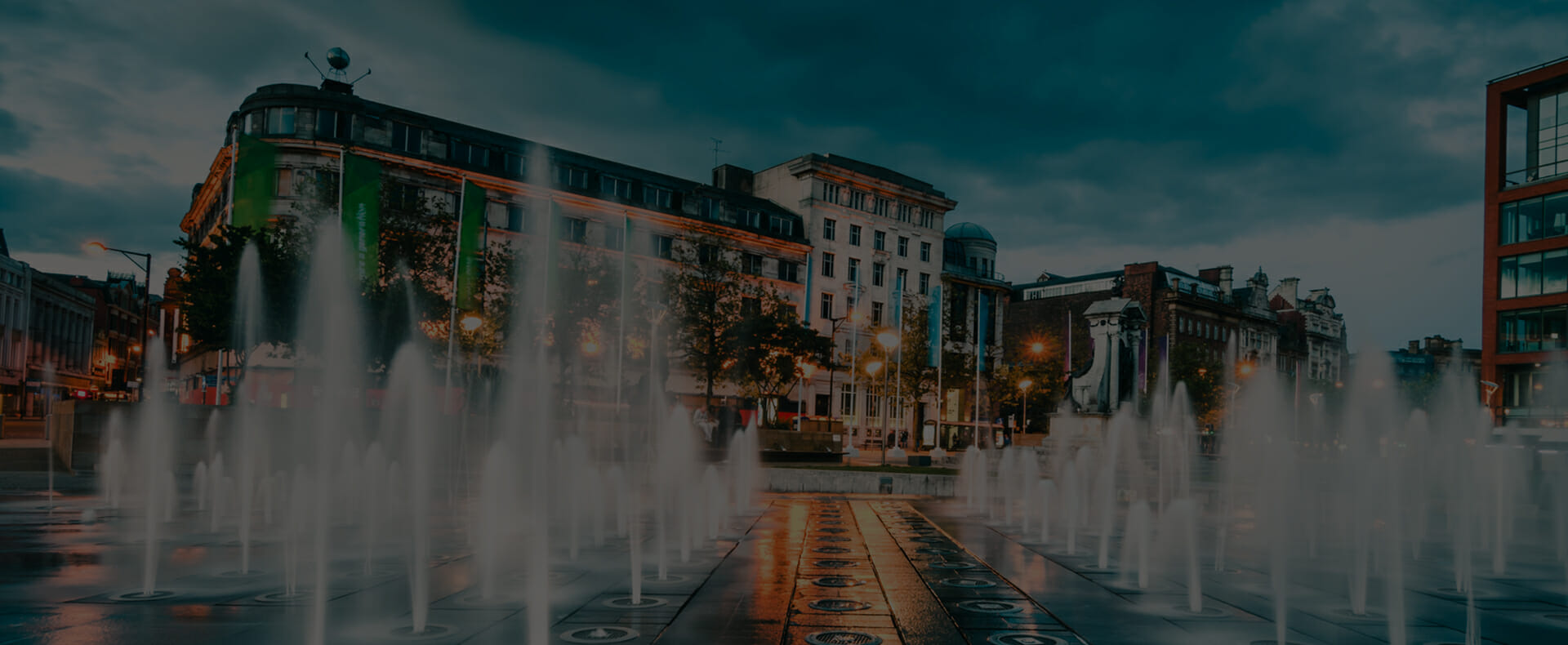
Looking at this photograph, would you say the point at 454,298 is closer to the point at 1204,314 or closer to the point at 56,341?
the point at 1204,314

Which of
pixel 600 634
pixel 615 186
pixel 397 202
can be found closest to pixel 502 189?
pixel 615 186

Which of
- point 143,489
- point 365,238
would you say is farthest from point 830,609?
point 365,238

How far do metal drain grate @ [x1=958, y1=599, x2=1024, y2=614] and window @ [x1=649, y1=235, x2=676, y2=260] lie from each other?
176 feet

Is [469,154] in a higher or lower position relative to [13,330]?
higher

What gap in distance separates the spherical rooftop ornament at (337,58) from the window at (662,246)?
20.7 m

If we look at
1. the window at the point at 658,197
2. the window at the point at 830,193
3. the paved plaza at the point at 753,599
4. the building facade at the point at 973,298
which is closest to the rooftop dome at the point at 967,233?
the building facade at the point at 973,298

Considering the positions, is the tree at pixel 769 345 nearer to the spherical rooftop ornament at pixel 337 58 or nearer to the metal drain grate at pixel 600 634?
the spherical rooftop ornament at pixel 337 58

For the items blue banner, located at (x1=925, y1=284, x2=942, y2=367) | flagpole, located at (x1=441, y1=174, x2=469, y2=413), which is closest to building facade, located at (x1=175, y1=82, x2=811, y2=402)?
flagpole, located at (x1=441, y1=174, x2=469, y2=413)

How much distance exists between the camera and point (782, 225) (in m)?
69.6

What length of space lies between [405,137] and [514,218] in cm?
756

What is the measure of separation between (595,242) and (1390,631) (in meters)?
54.8

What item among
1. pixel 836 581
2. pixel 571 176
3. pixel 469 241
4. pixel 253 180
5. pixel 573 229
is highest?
pixel 571 176

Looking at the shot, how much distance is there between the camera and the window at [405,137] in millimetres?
52125

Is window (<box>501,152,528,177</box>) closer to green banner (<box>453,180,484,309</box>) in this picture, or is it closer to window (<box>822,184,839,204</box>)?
window (<box>822,184,839,204</box>)
